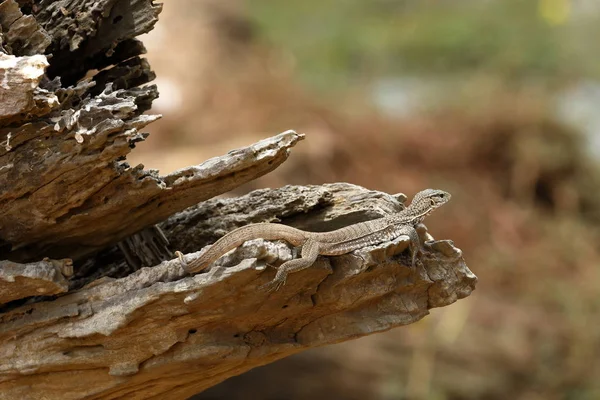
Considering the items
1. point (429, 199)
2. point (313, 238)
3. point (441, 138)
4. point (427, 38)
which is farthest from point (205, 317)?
point (427, 38)

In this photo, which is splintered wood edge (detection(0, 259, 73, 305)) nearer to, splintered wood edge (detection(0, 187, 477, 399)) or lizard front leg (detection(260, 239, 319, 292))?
splintered wood edge (detection(0, 187, 477, 399))

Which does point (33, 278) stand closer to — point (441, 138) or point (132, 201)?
point (132, 201)

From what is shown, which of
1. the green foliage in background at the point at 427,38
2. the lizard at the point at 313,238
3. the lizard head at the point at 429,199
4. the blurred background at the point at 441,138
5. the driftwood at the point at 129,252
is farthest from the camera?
the green foliage in background at the point at 427,38

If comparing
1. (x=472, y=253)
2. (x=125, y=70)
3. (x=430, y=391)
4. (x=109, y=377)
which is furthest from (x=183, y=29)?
(x=109, y=377)

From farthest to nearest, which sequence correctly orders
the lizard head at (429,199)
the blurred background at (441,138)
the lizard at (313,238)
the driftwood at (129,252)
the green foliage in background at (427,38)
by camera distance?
the green foliage in background at (427,38) → the blurred background at (441,138) → the lizard head at (429,199) → the lizard at (313,238) → the driftwood at (129,252)

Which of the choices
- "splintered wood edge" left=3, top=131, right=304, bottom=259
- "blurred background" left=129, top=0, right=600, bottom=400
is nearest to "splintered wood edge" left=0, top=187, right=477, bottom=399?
"splintered wood edge" left=3, top=131, right=304, bottom=259

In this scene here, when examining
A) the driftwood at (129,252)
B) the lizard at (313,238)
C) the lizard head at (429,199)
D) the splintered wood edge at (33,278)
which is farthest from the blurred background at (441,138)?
the splintered wood edge at (33,278)

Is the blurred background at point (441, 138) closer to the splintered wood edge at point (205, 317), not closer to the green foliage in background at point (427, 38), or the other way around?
the green foliage in background at point (427, 38)
